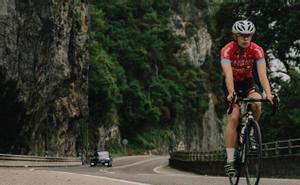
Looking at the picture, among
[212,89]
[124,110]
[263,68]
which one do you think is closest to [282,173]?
[263,68]

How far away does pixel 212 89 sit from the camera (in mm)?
110500

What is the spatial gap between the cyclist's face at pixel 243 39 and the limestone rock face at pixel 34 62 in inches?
1005

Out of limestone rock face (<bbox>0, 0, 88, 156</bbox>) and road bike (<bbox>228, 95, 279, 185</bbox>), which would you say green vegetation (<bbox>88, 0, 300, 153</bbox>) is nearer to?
limestone rock face (<bbox>0, 0, 88, 156</bbox>)

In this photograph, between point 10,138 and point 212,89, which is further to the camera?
point 212,89

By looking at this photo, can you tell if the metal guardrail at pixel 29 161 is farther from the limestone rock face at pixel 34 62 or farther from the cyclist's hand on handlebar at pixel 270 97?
the cyclist's hand on handlebar at pixel 270 97

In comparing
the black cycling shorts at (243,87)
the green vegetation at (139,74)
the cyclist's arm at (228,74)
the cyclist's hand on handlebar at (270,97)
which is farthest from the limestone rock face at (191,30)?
the cyclist's hand on handlebar at (270,97)

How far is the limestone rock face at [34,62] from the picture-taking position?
3198cm

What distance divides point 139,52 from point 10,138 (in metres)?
51.7

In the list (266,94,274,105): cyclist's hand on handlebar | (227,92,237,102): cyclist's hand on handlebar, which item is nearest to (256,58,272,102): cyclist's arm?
(266,94,274,105): cyclist's hand on handlebar

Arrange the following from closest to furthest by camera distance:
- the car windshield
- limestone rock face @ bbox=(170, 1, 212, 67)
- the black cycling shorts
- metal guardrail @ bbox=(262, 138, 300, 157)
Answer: the black cycling shorts → metal guardrail @ bbox=(262, 138, 300, 157) → the car windshield → limestone rock face @ bbox=(170, 1, 212, 67)

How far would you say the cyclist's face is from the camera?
7.30 meters

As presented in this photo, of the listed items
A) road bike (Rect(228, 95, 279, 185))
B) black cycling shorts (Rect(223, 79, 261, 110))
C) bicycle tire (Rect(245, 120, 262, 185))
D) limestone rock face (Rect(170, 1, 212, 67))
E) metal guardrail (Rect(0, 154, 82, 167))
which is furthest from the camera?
limestone rock face (Rect(170, 1, 212, 67))

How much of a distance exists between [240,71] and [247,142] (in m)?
1.00

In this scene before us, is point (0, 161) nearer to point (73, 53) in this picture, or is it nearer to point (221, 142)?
point (73, 53)
